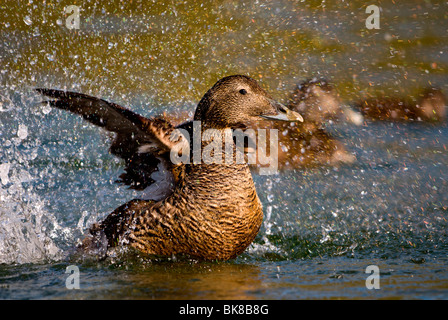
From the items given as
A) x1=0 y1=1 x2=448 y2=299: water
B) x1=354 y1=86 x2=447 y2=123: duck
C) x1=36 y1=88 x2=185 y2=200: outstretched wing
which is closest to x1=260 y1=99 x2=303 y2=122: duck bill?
x1=36 y1=88 x2=185 y2=200: outstretched wing

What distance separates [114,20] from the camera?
27.1 ft

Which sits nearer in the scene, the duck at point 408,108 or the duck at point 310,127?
the duck at point 310,127

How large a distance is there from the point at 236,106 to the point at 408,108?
4.10 meters

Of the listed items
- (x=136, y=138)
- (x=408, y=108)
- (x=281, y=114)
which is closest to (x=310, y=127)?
(x=408, y=108)

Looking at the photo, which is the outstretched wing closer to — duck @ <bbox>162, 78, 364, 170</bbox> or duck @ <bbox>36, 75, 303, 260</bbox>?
duck @ <bbox>36, 75, 303, 260</bbox>

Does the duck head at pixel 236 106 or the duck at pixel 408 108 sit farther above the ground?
the duck at pixel 408 108

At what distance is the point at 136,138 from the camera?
11.7ft

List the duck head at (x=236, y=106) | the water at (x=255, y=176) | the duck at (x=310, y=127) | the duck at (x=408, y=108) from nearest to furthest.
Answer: the water at (x=255, y=176) → the duck head at (x=236, y=106) → the duck at (x=310, y=127) → the duck at (x=408, y=108)

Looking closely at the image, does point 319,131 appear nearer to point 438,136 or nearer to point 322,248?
point 438,136

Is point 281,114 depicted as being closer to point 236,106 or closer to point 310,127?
point 236,106

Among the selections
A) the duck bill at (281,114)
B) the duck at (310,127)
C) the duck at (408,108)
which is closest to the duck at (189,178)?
the duck bill at (281,114)

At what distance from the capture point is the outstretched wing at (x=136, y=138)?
3.32m

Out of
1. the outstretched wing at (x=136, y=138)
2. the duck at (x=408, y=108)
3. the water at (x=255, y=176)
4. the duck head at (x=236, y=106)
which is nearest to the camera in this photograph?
the water at (x=255, y=176)

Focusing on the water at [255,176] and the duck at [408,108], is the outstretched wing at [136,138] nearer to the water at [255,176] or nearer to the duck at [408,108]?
the water at [255,176]
